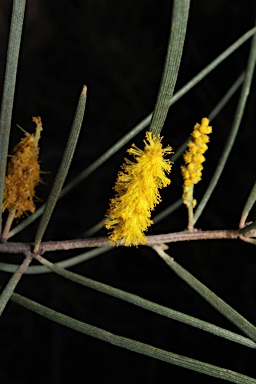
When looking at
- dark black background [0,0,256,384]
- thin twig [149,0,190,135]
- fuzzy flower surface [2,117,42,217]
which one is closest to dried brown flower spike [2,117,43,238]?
fuzzy flower surface [2,117,42,217]

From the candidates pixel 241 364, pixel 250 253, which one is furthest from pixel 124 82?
pixel 241 364

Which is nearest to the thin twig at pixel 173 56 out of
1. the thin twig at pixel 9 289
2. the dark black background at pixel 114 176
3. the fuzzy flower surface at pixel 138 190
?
the fuzzy flower surface at pixel 138 190

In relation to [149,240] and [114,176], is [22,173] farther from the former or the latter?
[114,176]

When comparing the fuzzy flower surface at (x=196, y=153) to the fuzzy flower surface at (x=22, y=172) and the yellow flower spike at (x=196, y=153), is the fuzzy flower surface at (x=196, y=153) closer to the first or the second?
the yellow flower spike at (x=196, y=153)

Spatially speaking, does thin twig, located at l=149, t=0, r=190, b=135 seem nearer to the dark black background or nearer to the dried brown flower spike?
the dried brown flower spike

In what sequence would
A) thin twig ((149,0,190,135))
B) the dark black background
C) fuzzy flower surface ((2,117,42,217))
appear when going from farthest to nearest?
the dark black background, fuzzy flower surface ((2,117,42,217)), thin twig ((149,0,190,135))

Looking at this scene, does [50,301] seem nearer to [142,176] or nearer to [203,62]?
[203,62]

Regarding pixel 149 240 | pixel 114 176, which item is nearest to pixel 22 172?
pixel 149 240
